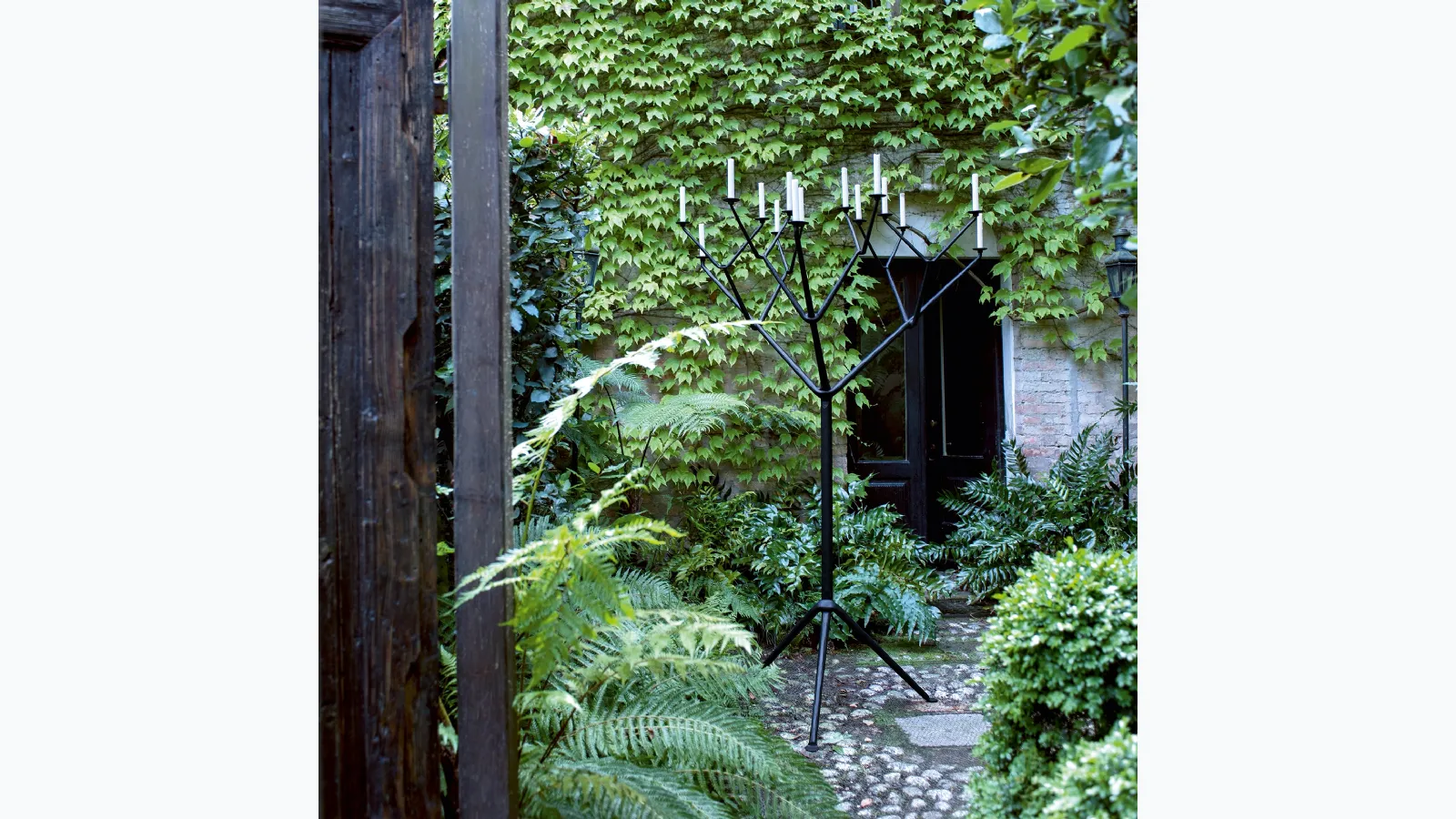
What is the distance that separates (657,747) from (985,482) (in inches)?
143

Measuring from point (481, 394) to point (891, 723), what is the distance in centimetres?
211

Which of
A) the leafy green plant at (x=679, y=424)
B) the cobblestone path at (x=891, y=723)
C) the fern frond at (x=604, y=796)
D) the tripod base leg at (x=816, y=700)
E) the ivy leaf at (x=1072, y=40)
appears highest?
the ivy leaf at (x=1072, y=40)

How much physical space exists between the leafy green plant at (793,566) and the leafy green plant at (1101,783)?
7.67 ft

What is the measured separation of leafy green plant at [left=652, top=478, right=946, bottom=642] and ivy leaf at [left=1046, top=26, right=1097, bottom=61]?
2.65 meters

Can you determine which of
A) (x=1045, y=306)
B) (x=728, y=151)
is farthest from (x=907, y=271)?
(x=728, y=151)

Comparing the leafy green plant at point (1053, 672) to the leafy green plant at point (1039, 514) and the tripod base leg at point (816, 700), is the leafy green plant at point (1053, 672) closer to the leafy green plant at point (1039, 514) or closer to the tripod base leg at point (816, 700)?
the tripod base leg at point (816, 700)

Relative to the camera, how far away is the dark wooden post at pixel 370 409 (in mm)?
1343

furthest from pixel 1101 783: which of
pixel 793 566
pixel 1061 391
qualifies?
pixel 1061 391

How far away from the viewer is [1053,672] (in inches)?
57.6

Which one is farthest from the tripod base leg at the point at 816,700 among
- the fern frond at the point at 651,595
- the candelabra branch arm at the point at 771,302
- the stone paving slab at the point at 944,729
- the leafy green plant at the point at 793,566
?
the candelabra branch arm at the point at 771,302

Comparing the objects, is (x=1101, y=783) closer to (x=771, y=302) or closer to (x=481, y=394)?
(x=481, y=394)

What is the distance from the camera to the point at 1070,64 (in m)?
1.39

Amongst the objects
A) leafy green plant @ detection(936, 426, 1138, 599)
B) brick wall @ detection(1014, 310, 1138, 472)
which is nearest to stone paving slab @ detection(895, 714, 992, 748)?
leafy green plant @ detection(936, 426, 1138, 599)
